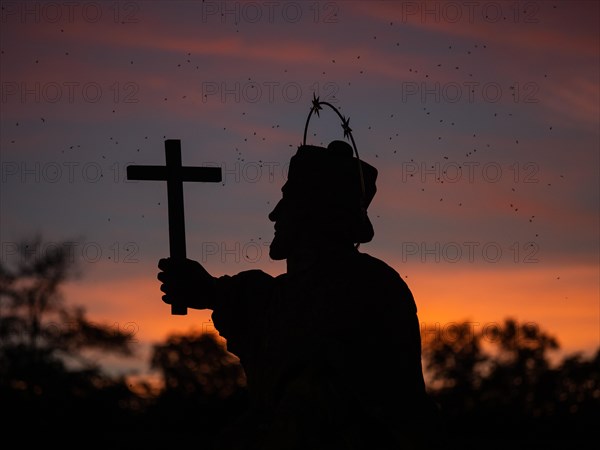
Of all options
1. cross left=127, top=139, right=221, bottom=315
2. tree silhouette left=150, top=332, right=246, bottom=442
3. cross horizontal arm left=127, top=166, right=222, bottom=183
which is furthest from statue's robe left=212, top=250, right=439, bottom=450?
tree silhouette left=150, top=332, right=246, bottom=442

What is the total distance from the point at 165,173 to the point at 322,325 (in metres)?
1.91

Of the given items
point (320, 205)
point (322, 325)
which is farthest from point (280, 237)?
point (322, 325)

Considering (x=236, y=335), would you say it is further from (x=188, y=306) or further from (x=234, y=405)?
(x=234, y=405)

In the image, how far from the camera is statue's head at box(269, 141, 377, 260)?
880 centimetres

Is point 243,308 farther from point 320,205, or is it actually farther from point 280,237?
point 320,205

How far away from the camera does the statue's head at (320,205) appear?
8.80 meters

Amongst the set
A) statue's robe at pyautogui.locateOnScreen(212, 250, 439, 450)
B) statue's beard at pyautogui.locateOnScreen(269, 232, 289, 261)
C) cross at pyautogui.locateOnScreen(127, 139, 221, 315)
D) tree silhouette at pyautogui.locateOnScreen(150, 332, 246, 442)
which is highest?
tree silhouette at pyautogui.locateOnScreen(150, 332, 246, 442)

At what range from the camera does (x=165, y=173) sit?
9.69 m

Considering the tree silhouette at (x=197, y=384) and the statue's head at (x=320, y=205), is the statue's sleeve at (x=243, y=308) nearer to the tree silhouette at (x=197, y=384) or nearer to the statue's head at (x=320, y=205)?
the statue's head at (x=320, y=205)

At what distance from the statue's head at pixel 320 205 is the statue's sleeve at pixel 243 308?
11.1 inches

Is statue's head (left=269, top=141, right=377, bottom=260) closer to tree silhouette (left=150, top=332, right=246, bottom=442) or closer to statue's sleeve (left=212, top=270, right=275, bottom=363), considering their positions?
statue's sleeve (left=212, top=270, right=275, bottom=363)

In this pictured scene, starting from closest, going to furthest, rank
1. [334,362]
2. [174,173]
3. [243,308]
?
1. [334,362]
2. [243,308]
3. [174,173]

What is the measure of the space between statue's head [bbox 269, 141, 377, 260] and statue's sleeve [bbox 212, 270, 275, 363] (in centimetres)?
28

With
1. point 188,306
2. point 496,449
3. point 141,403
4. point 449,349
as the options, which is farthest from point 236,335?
point 449,349
